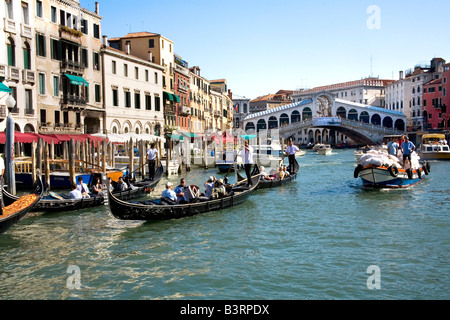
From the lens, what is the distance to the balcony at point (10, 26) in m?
17.5

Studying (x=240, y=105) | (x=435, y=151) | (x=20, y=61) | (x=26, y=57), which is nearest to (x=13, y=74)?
(x=20, y=61)

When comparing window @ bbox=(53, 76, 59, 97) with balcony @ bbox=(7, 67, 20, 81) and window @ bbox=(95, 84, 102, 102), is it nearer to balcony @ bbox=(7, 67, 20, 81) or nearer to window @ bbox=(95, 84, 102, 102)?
balcony @ bbox=(7, 67, 20, 81)

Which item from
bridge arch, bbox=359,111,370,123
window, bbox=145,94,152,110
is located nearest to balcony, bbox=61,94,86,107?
window, bbox=145,94,152,110

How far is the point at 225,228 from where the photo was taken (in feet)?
30.5

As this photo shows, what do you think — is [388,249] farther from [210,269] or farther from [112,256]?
[112,256]

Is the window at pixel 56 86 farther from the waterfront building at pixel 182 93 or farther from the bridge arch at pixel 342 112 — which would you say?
the bridge arch at pixel 342 112

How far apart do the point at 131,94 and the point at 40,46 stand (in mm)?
7849

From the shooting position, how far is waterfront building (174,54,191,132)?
3525 cm

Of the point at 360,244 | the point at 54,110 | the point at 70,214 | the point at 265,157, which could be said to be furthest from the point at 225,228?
the point at 265,157

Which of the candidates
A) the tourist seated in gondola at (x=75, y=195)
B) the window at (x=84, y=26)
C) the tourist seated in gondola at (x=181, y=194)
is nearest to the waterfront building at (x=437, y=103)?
the window at (x=84, y=26)

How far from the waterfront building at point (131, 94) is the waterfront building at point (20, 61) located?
5.18 metres

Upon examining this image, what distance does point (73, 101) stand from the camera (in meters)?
21.6

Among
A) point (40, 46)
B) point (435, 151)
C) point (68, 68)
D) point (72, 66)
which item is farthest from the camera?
point (435, 151)

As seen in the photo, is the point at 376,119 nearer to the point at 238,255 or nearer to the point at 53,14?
the point at 53,14
